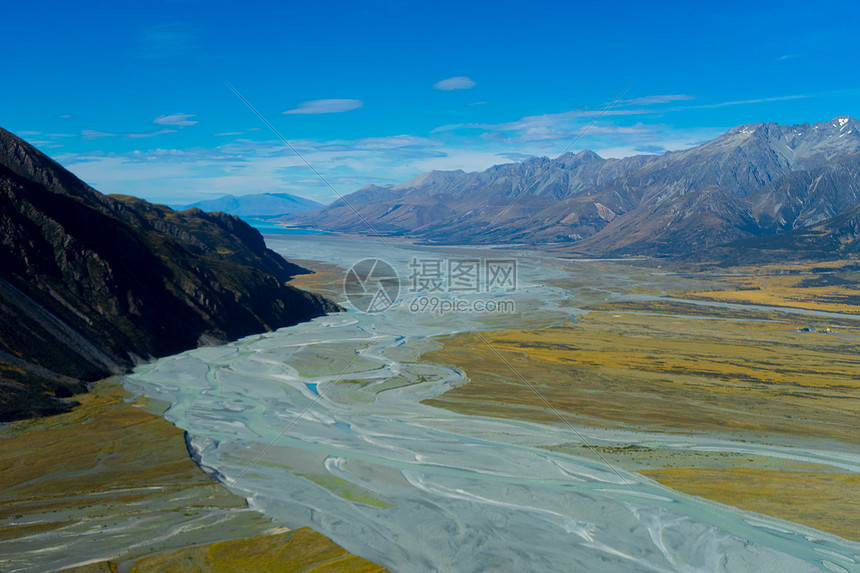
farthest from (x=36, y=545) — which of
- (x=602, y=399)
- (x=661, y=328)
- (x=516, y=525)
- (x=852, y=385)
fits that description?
(x=661, y=328)

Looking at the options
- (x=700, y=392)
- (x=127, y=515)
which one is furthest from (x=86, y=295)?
(x=700, y=392)

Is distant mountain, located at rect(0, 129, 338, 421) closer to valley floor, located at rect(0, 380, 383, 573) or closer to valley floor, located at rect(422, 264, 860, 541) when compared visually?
valley floor, located at rect(0, 380, 383, 573)

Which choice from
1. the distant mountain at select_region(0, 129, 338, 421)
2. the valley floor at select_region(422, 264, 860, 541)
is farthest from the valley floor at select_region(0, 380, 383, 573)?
the valley floor at select_region(422, 264, 860, 541)

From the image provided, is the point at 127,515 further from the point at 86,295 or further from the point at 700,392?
the point at 700,392

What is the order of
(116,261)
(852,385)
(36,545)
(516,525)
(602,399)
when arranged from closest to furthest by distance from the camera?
(36,545) < (516,525) < (602,399) < (852,385) < (116,261)

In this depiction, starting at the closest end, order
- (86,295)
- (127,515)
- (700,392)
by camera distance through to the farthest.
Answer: (127,515) → (700,392) → (86,295)

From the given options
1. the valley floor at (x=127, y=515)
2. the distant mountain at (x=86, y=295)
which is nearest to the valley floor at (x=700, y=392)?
the valley floor at (x=127, y=515)

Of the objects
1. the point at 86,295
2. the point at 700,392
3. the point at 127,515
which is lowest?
the point at 700,392

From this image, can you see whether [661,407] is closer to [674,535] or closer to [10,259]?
[674,535]
